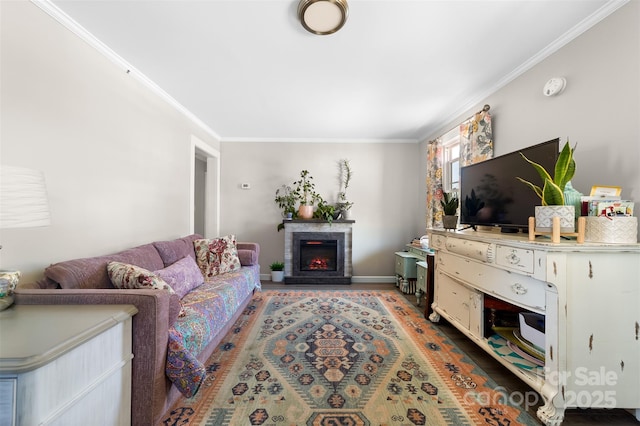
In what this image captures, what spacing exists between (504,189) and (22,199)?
9.37ft

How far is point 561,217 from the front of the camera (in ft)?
4.66

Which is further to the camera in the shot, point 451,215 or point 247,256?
point 247,256

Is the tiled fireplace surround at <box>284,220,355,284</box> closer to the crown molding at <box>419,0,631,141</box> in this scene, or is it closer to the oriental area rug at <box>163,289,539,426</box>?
the oriental area rug at <box>163,289,539,426</box>

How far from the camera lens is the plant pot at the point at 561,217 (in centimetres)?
142

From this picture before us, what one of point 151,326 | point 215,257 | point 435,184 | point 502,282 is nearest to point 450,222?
point 502,282

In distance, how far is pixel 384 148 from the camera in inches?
176

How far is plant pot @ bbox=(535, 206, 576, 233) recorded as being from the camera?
1.42 m

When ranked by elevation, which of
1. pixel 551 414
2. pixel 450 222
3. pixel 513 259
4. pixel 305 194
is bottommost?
pixel 551 414

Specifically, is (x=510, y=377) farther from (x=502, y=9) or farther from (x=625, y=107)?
(x=502, y=9)

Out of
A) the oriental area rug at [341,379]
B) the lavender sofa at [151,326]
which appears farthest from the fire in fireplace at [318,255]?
the lavender sofa at [151,326]

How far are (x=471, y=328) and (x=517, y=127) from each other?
1.85 metres

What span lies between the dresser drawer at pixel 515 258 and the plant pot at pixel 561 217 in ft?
0.63

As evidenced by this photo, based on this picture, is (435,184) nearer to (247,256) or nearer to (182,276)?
(247,256)

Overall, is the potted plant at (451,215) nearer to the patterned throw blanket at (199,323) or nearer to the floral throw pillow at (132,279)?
the patterned throw blanket at (199,323)
